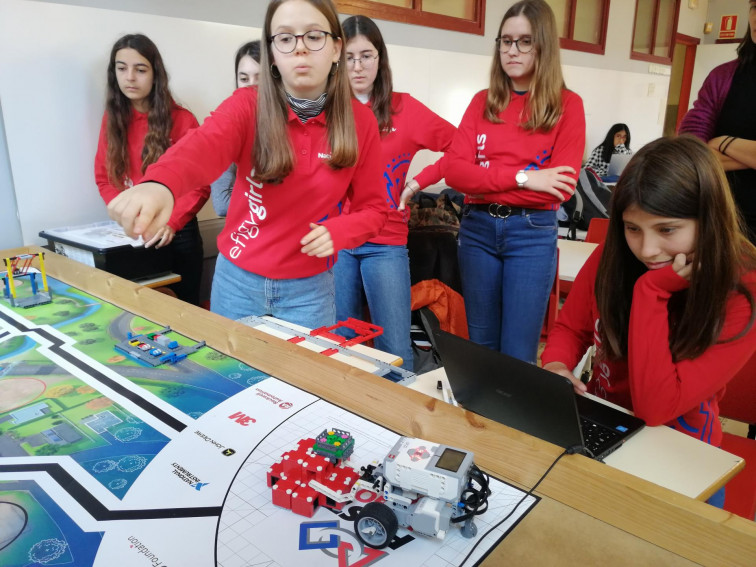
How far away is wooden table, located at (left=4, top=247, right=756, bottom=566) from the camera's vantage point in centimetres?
62

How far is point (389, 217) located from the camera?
6.44ft

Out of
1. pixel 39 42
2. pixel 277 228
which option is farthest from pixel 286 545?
pixel 39 42

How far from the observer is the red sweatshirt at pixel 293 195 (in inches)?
50.1

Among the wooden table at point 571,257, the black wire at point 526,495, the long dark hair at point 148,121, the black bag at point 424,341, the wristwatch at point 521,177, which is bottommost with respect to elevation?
the black bag at point 424,341

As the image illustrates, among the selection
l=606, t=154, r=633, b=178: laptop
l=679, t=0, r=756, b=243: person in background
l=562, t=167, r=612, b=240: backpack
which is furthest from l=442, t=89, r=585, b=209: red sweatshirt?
l=606, t=154, r=633, b=178: laptop

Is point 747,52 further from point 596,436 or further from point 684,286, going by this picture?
point 596,436

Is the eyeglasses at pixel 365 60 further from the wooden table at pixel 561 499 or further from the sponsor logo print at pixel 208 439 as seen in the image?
the sponsor logo print at pixel 208 439

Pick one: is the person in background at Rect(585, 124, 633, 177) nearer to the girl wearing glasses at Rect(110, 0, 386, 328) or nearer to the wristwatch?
the wristwatch

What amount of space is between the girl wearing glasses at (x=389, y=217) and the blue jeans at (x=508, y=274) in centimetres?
24

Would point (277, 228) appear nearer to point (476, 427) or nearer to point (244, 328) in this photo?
point (244, 328)

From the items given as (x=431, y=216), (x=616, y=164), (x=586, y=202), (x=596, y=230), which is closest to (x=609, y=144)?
(x=616, y=164)

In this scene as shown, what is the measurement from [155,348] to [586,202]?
11.2 ft

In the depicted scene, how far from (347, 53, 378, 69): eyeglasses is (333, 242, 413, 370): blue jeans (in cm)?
59

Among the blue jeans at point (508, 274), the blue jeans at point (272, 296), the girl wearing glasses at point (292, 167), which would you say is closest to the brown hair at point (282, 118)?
the girl wearing glasses at point (292, 167)
